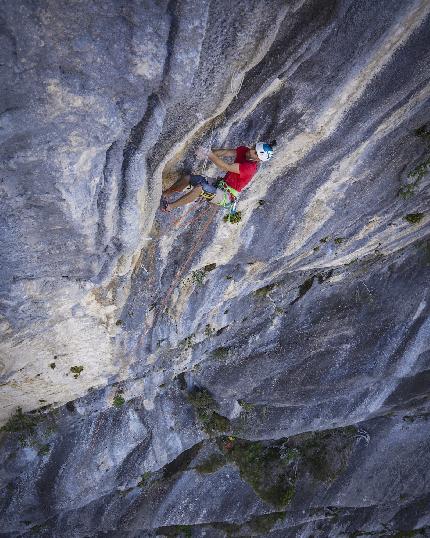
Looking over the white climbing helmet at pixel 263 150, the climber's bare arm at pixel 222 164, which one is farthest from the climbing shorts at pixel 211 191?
the white climbing helmet at pixel 263 150

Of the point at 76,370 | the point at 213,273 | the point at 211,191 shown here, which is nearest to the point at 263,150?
the point at 211,191

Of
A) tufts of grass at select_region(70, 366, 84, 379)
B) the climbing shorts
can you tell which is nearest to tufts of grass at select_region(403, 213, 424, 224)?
the climbing shorts

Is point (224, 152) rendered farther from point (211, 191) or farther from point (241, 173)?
point (211, 191)

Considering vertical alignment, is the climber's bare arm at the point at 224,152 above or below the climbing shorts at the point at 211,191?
above

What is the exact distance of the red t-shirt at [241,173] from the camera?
222 inches

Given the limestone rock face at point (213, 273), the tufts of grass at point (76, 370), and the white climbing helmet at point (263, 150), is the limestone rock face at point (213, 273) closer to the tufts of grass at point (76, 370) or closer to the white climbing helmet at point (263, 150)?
the tufts of grass at point (76, 370)

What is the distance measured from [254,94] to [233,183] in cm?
128

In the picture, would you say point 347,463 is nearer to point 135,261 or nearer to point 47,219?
point 135,261

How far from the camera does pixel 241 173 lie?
18.6 feet

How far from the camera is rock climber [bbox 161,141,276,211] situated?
18.0ft

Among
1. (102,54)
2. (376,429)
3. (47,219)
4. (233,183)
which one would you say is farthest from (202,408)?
(102,54)

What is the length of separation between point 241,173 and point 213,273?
2703mm

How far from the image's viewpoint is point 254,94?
16.4ft

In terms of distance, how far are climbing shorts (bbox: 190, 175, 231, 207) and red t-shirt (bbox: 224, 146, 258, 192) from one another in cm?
18
